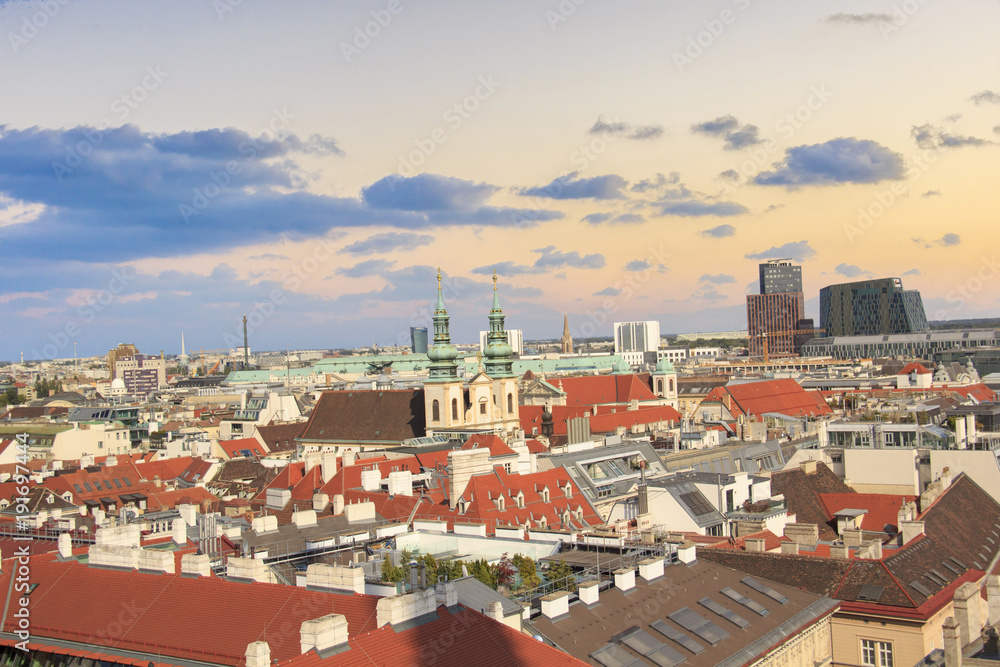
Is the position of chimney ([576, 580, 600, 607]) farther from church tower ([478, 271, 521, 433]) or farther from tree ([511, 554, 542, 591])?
church tower ([478, 271, 521, 433])

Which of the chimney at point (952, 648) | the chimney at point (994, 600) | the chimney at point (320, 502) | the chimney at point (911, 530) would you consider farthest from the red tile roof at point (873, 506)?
the chimney at point (320, 502)

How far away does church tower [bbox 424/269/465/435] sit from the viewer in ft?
310

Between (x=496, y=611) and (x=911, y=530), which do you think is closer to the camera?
(x=496, y=611)

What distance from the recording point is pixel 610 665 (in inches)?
840

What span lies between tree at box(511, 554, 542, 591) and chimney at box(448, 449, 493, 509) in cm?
2236

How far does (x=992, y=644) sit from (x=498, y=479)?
94.6 feet

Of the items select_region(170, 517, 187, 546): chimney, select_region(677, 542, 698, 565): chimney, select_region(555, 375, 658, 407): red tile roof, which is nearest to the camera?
select_region(677, 542, 698, 565): chimney

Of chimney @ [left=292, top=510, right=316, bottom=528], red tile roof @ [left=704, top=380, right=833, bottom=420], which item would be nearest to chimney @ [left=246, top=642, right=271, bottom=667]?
chimney @ [left=292, top=510, right=316, bottom=528]

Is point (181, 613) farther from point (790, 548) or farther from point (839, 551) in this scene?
point (839, 551)

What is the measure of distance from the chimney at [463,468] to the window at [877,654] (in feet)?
79.5

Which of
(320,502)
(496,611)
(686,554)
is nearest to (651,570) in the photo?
(686,554)

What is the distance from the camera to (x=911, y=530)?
1379 inches

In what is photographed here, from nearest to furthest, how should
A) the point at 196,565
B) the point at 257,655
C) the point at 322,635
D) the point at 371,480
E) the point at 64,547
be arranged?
1. the point at 257,655
2. the point at 322,635
3. the point at 196,565
4. the point at 64,547
5. the point at 371,480

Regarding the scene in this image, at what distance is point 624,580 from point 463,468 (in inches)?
1055
